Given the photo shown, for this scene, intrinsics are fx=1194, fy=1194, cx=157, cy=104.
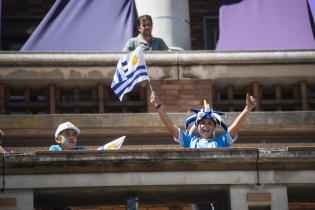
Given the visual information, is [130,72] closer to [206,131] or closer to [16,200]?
[206,131]

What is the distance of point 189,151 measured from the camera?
12.7m

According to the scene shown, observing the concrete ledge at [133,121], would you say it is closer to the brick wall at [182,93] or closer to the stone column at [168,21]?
the brick wall at [182,93]

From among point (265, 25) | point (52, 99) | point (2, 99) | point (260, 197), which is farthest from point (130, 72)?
point (265, 25)

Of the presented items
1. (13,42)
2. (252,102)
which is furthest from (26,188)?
(13,42)

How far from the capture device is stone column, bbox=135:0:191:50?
1755 cm

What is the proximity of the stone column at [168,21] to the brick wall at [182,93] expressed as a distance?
Result: 126 centimetres

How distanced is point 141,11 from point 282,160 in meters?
5.43

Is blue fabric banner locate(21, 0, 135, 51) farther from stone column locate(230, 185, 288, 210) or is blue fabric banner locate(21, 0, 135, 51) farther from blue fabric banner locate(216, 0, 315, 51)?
stone column locate(230, 185, 288, 210)

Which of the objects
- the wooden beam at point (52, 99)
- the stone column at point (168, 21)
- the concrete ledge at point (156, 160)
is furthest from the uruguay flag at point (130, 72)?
the stone column at point (168, 21)

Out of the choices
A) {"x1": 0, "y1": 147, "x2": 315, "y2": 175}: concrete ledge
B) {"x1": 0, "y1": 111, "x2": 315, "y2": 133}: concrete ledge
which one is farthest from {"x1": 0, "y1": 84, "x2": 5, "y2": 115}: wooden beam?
{"x1": 0, "y1": 147, "x2": 315, "y2": 175}: concrete ledge

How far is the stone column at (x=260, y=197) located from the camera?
41.7ft

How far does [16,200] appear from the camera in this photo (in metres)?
12.6

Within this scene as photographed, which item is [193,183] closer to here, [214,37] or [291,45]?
[291,45]

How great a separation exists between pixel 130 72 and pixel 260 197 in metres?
2.64
